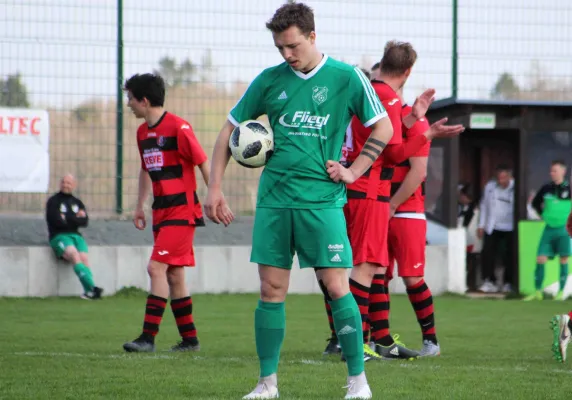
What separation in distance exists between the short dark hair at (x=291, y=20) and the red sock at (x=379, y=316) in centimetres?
299

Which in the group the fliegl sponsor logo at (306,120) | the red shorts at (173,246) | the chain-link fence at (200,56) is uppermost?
the chain-link fence at (200,56)

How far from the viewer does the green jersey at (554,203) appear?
15.9m

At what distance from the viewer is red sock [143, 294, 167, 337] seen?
8.38m

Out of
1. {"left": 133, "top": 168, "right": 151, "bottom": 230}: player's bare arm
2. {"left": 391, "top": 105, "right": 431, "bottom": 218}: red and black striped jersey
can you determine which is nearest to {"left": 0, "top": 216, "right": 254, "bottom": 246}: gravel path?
{"left": 133, "top": 168, "right": 151, "bottom": 230}: player's bare arm

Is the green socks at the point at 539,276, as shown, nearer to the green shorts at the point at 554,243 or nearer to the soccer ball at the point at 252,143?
the green shorts at the point at 554,243

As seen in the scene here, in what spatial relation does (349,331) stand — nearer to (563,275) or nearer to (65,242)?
(65,242)

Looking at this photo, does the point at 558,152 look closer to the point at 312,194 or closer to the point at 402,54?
the point at 402,54

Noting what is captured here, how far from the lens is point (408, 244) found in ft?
27.2

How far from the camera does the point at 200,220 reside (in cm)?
871

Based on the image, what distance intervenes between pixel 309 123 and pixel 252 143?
1.04ft

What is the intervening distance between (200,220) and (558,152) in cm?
1019

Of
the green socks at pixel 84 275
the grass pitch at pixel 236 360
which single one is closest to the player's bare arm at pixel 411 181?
the grass pitch at pixel 236 360

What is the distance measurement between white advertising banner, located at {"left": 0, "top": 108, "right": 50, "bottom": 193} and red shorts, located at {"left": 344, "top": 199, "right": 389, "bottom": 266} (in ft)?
26.2

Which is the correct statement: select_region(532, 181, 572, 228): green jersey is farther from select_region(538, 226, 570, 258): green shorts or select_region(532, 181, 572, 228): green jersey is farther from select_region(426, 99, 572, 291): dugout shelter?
select_region(426, 99, 572, 291): dugout shelter
